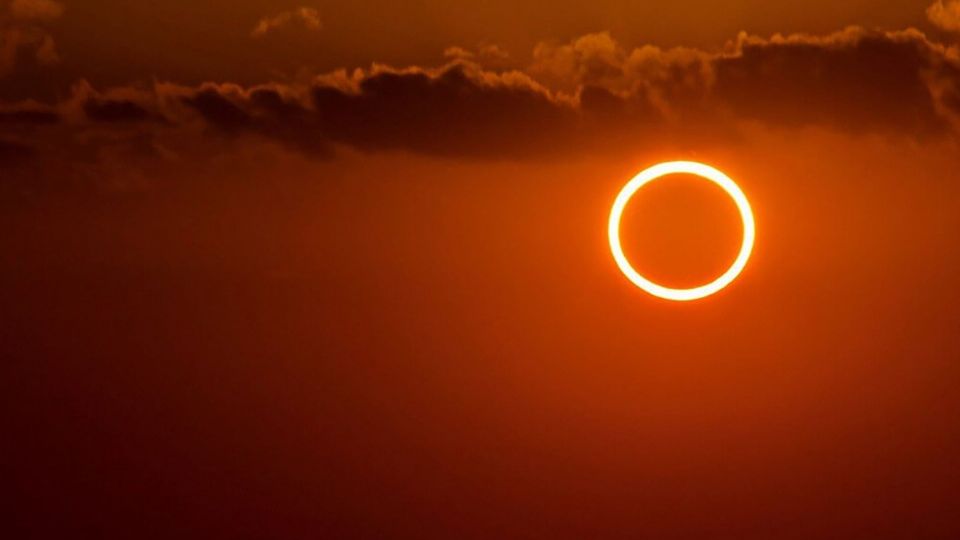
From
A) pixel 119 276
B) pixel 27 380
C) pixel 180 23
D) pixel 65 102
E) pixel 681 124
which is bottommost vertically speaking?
pixel 27 380

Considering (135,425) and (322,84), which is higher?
(322,84)

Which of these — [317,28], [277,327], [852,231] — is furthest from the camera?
[277,327]

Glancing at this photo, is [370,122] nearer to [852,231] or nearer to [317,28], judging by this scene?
[317,28]

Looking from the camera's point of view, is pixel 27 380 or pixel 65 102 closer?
pixel 65 102

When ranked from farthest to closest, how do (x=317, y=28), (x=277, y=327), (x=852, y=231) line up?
(x=277, y=327) → (x=852, y=231) → (x=317, y=28)

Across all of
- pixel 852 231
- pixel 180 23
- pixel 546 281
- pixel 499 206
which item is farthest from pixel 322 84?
pixel 852 231

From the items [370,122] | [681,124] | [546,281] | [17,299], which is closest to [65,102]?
[17,299]
